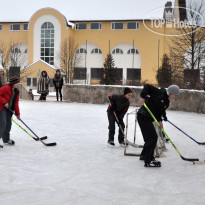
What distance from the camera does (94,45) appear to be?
5291 centimetres

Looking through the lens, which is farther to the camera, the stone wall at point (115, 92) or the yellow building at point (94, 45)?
the yellow building at point (94, 45)

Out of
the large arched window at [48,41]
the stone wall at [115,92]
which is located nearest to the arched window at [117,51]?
A: the large arched window at [48,41]

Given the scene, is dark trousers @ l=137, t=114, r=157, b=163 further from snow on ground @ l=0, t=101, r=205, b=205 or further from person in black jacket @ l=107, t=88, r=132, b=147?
person in black jacket @ l=107, t=88, r=132, b=147

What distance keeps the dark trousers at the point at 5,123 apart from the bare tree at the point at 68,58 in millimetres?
40895

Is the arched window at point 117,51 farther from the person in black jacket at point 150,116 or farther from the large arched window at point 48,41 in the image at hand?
the person in black jacket at point 150,116

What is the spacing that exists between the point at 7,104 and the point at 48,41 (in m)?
47.4

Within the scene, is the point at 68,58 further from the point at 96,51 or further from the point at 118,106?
the point at 118,106

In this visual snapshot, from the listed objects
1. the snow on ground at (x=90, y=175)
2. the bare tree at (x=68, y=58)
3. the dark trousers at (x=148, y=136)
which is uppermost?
the bare tree at (x=68, y=58)

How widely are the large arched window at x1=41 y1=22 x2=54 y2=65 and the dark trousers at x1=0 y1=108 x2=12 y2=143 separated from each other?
46.3m

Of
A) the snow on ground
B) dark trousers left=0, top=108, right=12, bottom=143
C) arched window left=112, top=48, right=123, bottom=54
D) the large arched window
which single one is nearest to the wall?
the snow on ground

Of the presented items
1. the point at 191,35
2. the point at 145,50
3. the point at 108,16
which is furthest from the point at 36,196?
the point at 108,16

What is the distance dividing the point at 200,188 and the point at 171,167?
1.14 metres

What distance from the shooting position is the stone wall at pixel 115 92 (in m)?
13.9

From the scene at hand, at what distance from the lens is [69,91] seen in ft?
58.4
